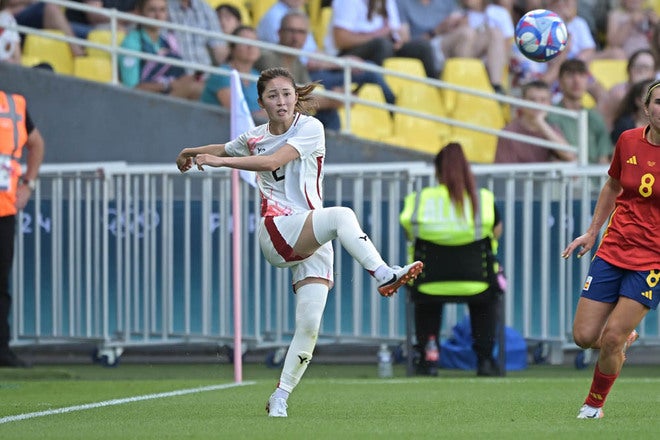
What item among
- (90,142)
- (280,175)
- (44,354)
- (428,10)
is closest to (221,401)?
(280,175)

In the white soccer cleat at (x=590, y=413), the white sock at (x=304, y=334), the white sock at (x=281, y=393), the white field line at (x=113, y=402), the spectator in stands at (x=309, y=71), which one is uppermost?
the spectator in stands at (x=309, y=71)

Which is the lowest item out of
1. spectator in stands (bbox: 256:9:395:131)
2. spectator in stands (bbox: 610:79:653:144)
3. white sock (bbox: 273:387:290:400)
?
white sock (bbox: 273:387:290:400)

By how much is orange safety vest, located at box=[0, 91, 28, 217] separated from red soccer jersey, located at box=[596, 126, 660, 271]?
6.34m

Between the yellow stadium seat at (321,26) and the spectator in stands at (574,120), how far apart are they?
2983 mm

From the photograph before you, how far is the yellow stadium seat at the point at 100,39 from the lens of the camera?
1697 centimetres

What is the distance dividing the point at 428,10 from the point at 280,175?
421 inches

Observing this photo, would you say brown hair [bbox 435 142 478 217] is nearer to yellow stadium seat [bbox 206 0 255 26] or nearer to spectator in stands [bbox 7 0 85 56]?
spectator in stands [bbox 7 0 85 56]

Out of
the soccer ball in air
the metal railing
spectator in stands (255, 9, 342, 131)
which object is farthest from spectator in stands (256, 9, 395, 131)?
the soccer ball in air

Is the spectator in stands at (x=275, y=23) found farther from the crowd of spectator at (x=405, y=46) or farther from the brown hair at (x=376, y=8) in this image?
the brown hair at (x=376, y=8)

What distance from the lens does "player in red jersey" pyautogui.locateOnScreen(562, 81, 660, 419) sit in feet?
27.1

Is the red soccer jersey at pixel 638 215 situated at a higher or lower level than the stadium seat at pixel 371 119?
lower

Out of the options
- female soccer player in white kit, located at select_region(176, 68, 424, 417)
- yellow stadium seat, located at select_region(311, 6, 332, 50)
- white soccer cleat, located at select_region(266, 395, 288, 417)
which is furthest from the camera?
yellow stadium seat, located at select_region(311, 6, 332, 50)

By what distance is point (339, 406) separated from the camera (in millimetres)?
9484

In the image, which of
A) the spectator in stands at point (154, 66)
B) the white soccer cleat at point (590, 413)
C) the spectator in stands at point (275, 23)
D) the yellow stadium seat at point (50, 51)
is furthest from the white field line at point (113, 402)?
the spectator in stands at point (275, 23)
